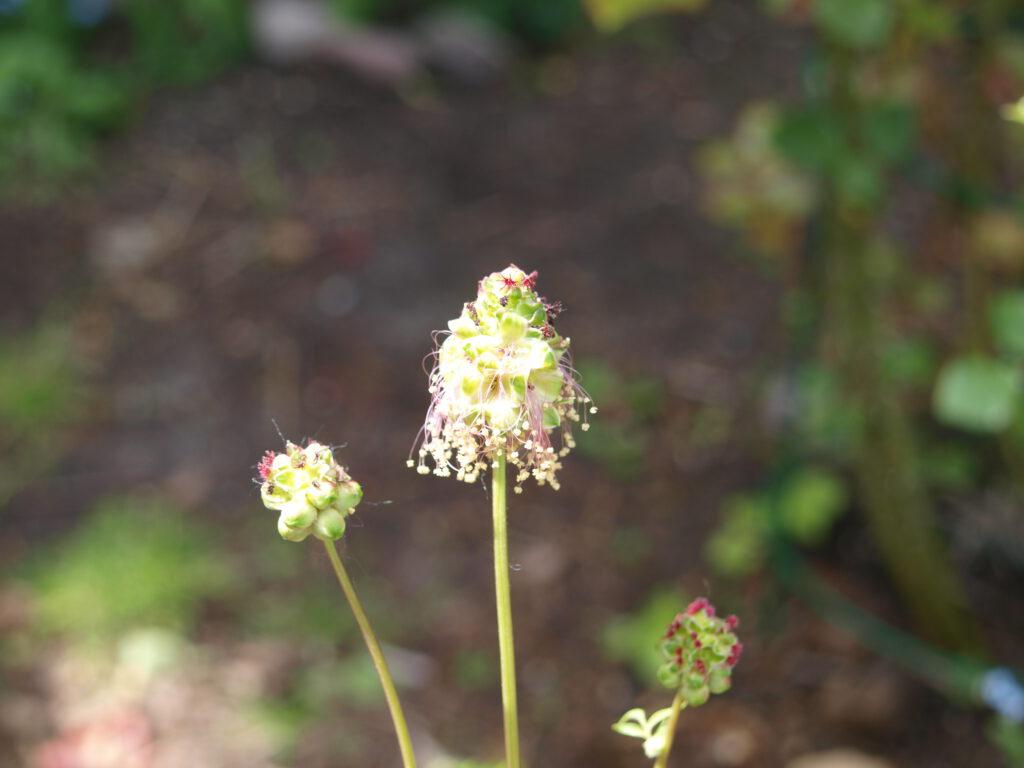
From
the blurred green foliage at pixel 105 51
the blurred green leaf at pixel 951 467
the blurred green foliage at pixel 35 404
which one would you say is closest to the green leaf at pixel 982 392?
the blurred green leaf at pixel 951 467

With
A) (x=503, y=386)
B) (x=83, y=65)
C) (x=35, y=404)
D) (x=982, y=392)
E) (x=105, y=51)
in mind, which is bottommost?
→ (x=503, y=386)

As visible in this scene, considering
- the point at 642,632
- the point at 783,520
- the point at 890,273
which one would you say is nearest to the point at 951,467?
the point at 783,520

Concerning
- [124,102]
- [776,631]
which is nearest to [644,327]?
[776,631]

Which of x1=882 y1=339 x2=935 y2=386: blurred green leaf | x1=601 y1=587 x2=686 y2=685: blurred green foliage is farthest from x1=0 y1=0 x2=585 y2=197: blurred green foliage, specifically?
x1=601 y1=587 x2=686 y2=685: blurred green foliage

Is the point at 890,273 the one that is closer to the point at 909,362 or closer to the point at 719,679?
the point at 909,362

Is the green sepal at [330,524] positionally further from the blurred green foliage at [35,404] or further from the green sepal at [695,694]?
the blurred green foliage at [35,404]

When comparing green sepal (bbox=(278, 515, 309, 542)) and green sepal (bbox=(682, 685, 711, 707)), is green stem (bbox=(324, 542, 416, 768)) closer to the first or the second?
green sepal (bbox=(278, 515, 309, 542))

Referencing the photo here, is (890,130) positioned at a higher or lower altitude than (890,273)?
lower
